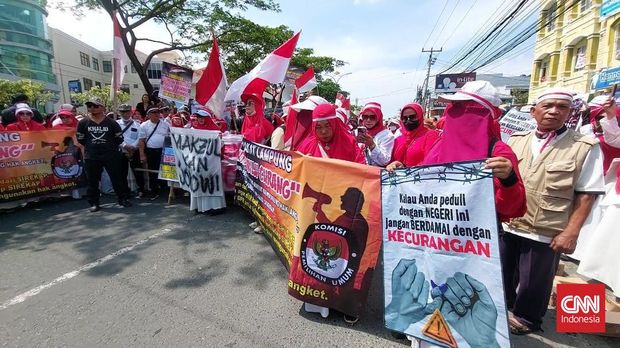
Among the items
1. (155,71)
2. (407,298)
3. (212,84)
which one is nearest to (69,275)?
(407,298)

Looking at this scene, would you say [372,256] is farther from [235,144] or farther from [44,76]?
[44,76]

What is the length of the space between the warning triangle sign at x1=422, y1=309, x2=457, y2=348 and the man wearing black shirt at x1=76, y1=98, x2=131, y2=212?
225 inches

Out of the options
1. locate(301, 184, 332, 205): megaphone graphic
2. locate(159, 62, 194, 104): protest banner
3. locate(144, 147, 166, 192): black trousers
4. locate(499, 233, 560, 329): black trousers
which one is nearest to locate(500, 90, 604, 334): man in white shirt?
locate(499, 233, 560, 329): black trousers

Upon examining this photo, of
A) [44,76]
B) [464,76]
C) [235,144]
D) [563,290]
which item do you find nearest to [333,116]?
[563,290]

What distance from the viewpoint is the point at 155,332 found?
2525mm

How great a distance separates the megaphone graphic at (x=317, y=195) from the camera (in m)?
2.61

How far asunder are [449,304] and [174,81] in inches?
326

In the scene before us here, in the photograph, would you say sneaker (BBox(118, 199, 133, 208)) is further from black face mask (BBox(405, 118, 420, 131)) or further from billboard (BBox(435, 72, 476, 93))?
billboard (BBox(435, 72, 476, 93))

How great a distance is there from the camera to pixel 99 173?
5.75m

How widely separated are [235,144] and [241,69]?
19.0 metres

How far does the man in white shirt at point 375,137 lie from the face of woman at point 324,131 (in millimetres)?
605

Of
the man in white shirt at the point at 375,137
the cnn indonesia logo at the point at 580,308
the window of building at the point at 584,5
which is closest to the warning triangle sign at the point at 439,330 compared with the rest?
the cnn indonesia logo at the point at 580,308

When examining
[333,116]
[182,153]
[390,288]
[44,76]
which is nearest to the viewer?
[390,288]

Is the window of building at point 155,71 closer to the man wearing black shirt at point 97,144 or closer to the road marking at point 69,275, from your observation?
the man wearing black shirt at point 97,144
